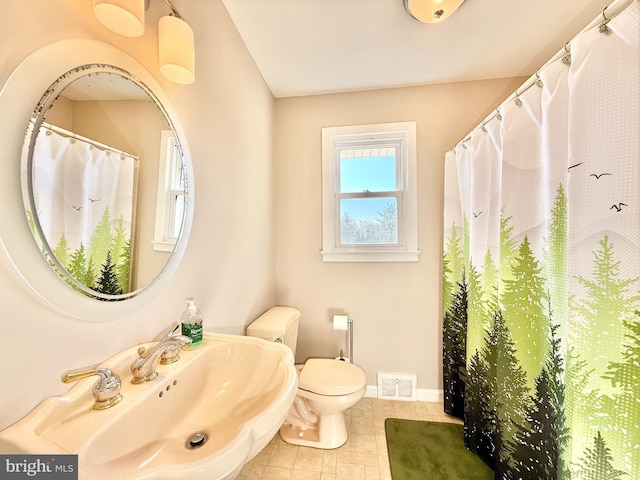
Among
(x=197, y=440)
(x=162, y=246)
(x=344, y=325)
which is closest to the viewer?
(x=197, y=440)

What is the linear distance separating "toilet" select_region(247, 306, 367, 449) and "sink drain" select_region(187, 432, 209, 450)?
70 centimetres

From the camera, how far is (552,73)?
90 cm

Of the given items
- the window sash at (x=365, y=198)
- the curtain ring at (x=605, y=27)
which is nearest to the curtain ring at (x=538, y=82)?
the curtain ring at (x=605, y=27)

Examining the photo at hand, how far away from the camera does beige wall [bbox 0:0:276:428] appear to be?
519mm

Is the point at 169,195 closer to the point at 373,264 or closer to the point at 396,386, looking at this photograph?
the point at 373,264

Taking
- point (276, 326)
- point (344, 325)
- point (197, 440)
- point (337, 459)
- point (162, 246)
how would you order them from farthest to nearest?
point (344, 325) < point (276, 326) < point (337, 459) < point (162, 246) < point (197, 440)

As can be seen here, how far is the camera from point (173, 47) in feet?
2.72

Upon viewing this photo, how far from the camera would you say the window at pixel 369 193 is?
1.93 metres

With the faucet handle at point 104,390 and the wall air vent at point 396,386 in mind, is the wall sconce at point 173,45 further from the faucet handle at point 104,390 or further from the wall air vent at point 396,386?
the wall air vent at point 396,386

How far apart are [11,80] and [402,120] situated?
1997 mm

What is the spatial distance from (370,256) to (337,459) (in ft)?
4.14

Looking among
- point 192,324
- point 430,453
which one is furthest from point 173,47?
point 430,453

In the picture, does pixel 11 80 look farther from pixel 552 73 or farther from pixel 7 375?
pixel 552 73

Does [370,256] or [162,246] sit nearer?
[162,246]
